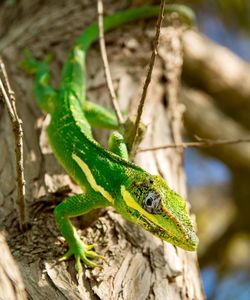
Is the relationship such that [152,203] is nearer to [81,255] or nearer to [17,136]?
[81,255]

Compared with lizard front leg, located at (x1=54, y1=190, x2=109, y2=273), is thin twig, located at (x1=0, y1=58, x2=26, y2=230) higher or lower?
higher

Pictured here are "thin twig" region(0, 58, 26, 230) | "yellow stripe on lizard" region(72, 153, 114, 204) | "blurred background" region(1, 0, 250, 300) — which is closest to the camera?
"thin twig" region(0, 58, 26, 230)

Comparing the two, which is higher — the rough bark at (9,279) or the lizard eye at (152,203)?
the lizard eye at (152,203)

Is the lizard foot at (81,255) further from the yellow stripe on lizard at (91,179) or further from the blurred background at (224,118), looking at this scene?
the blurred background at (224,118)

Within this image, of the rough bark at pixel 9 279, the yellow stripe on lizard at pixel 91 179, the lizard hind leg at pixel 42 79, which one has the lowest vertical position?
the rough bark at pixel 9 279

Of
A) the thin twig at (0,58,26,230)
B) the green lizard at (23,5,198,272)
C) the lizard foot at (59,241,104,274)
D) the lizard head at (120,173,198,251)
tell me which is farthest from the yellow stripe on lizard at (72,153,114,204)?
the thin twig at (0,58,26,230)

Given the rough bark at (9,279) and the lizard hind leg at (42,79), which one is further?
the lizard hind leg at (42,79)

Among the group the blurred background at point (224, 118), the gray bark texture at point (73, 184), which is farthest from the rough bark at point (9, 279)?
the blurred background at point (224, 118)

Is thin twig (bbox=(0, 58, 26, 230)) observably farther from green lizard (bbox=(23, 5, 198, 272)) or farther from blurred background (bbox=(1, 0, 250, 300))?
blurred background (bbox=(1, 0, 250, 300))
